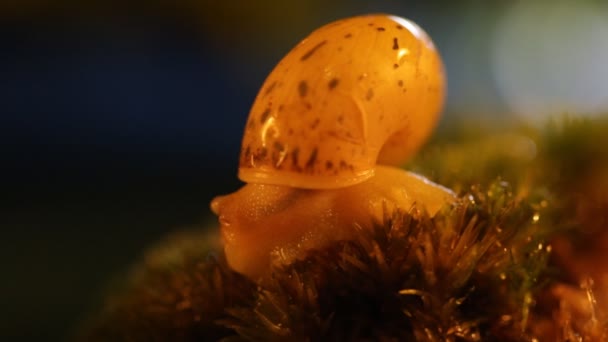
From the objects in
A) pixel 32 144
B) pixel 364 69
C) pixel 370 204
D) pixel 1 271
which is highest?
pixel 364 69

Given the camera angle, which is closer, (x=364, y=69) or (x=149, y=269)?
(x=364, y=69)

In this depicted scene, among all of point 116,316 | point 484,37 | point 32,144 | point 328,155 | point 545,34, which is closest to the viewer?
point 328,155

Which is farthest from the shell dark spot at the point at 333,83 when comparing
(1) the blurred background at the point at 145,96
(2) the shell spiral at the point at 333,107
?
(1) the blurred background at the point at 145,96

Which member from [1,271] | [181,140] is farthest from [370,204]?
[181,140]

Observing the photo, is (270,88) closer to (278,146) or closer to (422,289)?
(278,146)

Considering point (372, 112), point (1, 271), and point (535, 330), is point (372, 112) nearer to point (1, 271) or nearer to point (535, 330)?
point (535, 330)

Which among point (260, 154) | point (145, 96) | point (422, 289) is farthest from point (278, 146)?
point (145, 96)
